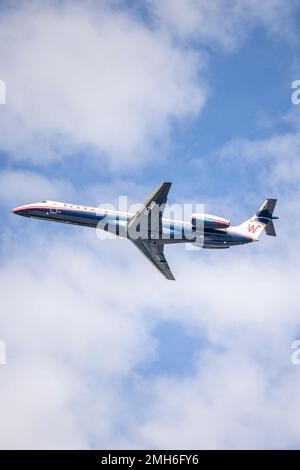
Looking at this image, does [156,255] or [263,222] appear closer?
[263,222]

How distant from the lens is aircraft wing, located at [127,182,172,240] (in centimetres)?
6938

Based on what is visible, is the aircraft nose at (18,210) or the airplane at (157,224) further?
the aircraft nose at (18,210)

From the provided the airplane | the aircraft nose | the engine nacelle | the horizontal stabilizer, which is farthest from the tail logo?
the aircraft nose

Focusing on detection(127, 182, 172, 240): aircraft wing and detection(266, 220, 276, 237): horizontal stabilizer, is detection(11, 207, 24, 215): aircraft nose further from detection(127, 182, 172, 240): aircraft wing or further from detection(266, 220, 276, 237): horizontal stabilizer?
detection(266, 220, 276, 237): horizontal stabilizer

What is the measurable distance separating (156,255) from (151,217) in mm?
10660

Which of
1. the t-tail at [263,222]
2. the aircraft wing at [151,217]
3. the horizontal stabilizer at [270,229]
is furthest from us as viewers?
the horizontal stabilizer at [270,229]

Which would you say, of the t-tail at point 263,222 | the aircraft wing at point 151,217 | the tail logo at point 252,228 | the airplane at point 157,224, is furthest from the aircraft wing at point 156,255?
the tail logo at point 252,228

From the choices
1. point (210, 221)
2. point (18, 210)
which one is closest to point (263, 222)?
point (210, 221)

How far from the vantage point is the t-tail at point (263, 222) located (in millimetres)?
78438

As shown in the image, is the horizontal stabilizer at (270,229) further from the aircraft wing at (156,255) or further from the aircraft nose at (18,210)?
the aircraft nose at (18,210)

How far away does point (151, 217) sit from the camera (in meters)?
73.1

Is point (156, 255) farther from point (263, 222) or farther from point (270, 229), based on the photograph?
point (270, 229)

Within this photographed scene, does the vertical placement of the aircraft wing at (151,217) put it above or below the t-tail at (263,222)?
below
